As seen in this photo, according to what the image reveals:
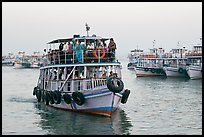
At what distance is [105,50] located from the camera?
27.7m

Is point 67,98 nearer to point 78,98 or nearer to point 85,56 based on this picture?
point 78,98

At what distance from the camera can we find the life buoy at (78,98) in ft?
84.6

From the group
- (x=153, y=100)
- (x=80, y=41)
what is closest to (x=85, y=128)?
(x=80, y=41)

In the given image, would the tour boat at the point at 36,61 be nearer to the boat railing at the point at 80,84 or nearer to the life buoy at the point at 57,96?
the boat railing at the point at 80,84

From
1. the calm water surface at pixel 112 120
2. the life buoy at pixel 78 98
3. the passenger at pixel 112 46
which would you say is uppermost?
the passenger at pixel 112 46

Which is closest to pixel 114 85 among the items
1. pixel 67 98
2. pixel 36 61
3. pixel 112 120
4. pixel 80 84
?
pixel 112 120

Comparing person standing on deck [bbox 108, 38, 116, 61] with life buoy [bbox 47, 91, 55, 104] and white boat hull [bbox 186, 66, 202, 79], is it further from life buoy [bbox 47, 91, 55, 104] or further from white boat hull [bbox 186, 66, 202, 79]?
white boat hull [bbox 186, 66, 202, 79]

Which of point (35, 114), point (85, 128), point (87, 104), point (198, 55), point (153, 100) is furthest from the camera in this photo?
point (198, 55)

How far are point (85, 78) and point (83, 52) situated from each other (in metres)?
1.82

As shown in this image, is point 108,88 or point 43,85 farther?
point 43,85

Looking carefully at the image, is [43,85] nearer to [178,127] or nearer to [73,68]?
[73,68]

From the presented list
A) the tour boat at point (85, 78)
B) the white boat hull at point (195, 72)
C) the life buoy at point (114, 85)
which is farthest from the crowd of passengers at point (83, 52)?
the white boat hull at point (195, 72)

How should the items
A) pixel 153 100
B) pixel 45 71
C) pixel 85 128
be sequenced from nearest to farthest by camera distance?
pixel 85 128
pixel 45 71
pixel 153 100

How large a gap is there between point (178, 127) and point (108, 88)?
4.74 meters
